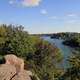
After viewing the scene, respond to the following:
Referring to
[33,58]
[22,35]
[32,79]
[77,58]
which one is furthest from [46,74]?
[22,35]

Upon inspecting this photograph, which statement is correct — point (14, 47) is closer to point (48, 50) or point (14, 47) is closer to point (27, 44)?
point (27, 44)

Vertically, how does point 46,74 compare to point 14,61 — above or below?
below

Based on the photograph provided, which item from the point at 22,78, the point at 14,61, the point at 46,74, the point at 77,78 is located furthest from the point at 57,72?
the point at 22,78

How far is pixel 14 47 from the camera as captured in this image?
37.0 metres

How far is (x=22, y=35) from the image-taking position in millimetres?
42094

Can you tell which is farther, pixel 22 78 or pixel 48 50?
pixel 48 50

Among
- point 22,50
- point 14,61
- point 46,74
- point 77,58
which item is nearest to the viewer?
point 14,61

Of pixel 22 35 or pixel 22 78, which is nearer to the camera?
pixel 22 78

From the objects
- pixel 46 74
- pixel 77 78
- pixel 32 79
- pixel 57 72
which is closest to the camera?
pixel 32 79

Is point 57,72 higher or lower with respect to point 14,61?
lower

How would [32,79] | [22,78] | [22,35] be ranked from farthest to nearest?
[22,35] < [32,79] < [22,78]

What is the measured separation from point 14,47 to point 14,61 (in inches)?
812

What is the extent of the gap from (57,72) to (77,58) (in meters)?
8.13

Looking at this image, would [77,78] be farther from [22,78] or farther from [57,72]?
[57,72]
